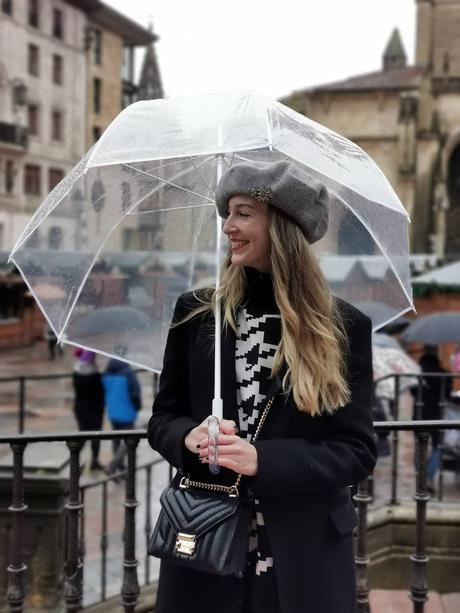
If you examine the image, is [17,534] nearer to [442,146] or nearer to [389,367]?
[389,367]

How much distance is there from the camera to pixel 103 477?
970 cm

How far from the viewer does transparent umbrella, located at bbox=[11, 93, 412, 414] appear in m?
2.59

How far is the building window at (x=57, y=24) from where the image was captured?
50.2 m

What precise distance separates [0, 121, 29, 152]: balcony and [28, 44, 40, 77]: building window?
4.48 metres

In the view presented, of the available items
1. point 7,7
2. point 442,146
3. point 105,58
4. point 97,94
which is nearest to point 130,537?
point 7,7

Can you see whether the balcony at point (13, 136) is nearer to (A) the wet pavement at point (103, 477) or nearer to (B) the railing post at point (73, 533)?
(A) the wet pavement at point (103, 477)

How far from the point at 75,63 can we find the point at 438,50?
23740 millimetres

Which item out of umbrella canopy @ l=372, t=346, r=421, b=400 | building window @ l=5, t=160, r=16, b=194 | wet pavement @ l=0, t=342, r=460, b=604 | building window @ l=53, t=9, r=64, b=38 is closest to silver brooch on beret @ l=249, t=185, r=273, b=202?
wet pavement @ l=0, t=342, r=460, b=604

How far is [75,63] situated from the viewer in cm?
5219

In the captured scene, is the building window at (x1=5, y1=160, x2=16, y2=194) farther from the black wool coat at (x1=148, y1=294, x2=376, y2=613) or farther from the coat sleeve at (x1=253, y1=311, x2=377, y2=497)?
the coat sleeve at (x1=253, y1=311, x2=377, y2=497)

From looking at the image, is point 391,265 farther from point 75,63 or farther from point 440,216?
point 75,63

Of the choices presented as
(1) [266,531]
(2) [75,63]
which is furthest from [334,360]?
(2) [75,63]

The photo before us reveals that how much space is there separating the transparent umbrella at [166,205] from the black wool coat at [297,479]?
0.22 meters

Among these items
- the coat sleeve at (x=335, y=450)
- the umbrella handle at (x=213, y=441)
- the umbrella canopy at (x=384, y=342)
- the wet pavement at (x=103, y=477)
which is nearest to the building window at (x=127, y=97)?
the wet pavement at (x=103, y=477)
